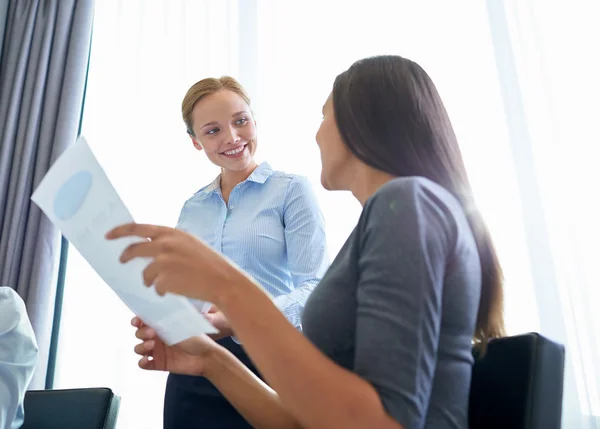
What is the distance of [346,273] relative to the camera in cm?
68

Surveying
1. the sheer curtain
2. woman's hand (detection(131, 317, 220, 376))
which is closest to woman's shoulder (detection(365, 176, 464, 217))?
woman's hand (detection(131, 317, 220, 376))

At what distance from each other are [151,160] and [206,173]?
26 cm

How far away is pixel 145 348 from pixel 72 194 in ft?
1.38

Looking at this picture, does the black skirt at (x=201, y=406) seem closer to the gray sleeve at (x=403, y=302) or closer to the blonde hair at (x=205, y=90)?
the blonde hair at (x=205, y=90)

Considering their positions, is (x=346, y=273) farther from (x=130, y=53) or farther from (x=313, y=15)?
(x=130, y=53)

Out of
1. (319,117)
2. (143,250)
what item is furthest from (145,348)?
(319,117)

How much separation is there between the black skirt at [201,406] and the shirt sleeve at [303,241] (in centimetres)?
22

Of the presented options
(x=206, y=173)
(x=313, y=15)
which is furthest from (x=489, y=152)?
(x=206, y=173)

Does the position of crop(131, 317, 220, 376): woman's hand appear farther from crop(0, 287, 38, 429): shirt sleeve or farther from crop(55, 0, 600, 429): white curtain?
crop(55, 0, 600, 429): white curtain

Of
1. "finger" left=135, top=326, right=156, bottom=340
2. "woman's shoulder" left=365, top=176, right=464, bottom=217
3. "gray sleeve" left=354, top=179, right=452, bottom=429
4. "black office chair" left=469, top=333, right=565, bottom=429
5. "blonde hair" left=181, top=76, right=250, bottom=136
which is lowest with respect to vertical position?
"black office chair" left=469, top=333, right=565, bottom=429

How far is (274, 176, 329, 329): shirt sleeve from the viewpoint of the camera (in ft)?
4.63

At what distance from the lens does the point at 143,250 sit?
0.61 m

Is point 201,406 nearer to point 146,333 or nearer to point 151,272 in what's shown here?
point 146,333

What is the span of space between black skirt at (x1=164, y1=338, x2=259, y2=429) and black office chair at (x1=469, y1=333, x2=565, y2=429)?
752 millimetres
